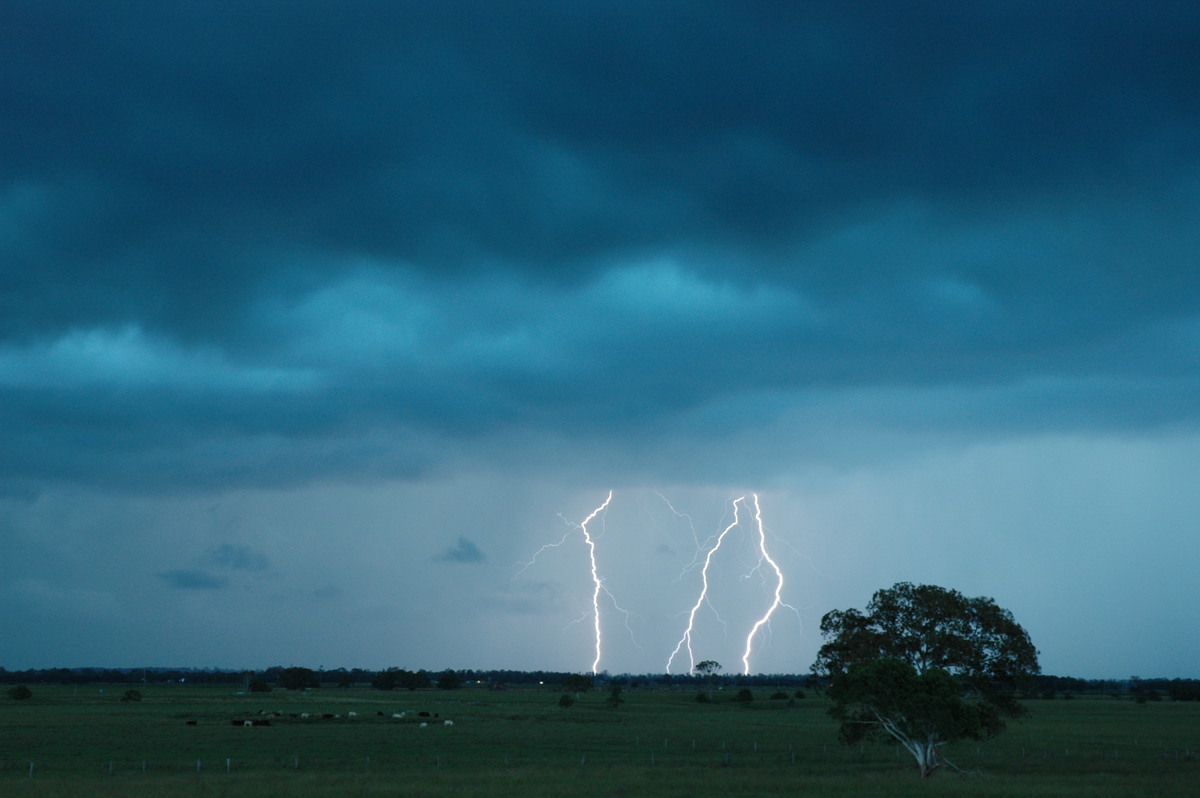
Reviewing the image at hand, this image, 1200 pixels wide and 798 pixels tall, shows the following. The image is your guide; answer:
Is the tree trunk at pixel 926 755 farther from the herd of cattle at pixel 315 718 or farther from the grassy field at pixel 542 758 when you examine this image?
the herd of cattle at pixel 315 718

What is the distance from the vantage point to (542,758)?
5262cm

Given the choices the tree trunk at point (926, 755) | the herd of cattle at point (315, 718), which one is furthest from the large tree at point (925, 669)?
the herd of cattle at point (315, 718)

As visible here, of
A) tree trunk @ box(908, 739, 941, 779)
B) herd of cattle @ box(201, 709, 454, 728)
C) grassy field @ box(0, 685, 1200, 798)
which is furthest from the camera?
herd of cattle @ box(201, 709, 454, 728)

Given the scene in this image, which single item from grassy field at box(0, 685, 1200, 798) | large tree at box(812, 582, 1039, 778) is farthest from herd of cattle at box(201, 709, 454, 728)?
large tree at box(812, 582, 1039, 778)

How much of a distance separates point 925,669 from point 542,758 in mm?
21064

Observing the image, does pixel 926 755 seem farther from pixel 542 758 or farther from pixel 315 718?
pixel 315 718

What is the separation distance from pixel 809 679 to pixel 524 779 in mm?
20928

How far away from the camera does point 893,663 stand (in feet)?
151

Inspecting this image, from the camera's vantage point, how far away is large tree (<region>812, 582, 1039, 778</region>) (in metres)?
45.3

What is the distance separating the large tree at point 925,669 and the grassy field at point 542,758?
209cm

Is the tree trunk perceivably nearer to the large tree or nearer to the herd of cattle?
the large tree

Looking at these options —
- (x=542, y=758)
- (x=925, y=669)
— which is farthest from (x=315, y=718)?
(x=925, y=669)

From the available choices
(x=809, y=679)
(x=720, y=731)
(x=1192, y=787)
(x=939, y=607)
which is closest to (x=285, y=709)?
(x=720, y=731)

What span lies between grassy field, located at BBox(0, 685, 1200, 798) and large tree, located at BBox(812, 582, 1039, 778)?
209 centimetres
